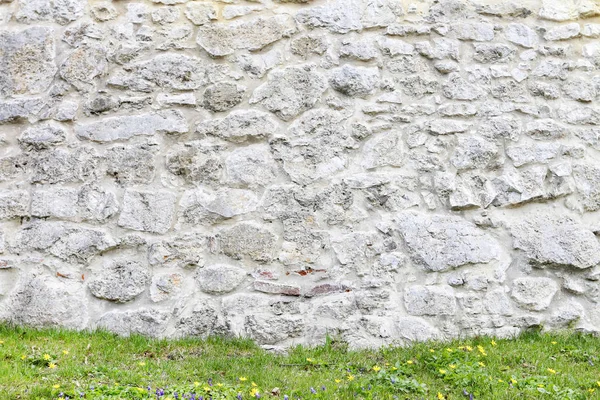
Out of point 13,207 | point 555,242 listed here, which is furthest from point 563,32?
point 13,207

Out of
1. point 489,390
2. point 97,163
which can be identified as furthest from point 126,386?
point 489,390

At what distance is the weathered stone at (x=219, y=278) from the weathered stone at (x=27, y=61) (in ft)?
5.45

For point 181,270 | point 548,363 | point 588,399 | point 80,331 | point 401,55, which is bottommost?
point 80,331

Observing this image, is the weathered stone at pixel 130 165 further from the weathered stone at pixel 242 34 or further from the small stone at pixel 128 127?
the weathered stone at pixel 242 34

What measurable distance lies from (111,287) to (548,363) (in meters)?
2.70

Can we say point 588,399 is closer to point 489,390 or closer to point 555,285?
point 489,390

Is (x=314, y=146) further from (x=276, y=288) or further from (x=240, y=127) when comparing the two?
(x=276, y=288)

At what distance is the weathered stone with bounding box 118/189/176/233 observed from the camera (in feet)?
12.3

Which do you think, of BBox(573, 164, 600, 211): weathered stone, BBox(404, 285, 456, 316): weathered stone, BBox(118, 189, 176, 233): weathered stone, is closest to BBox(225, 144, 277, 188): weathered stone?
BBox(118, 189, 176, 233): weathered stone

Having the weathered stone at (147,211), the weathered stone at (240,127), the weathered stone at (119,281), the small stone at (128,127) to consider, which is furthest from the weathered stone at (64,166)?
the weathered stone at (240,127)

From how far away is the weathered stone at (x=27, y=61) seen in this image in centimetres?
390

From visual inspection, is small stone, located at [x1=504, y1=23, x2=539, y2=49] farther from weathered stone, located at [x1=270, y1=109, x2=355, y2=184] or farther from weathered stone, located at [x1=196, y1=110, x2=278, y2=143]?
weathered stone, located at [x1=196, y1=110, x2=278, y2=143]

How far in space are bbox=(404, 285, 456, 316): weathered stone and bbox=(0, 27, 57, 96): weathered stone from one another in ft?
9.20

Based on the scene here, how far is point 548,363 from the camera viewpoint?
3.40 meters
